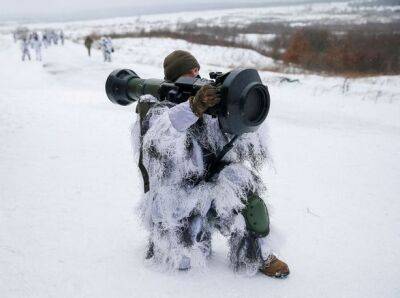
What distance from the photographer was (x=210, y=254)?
2.59 meters

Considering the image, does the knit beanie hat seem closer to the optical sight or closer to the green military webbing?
the optical sight

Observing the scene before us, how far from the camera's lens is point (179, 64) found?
2258 millimetres

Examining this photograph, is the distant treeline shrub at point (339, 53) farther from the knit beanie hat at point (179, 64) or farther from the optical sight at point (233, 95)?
the optical sight at point (233, 95)

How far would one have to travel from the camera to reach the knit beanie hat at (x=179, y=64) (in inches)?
88.8

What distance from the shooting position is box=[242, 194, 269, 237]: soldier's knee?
2.26m

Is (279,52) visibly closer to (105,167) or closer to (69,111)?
(69,111)

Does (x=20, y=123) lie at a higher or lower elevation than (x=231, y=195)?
lower

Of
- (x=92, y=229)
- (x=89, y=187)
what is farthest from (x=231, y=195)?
(x=89, y=187)

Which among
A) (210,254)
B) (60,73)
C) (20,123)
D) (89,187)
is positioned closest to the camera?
(210,254)

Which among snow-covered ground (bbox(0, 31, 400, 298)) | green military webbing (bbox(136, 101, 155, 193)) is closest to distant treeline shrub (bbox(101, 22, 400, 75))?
snow-covered ground (bbox(0, 31, 400, 298))

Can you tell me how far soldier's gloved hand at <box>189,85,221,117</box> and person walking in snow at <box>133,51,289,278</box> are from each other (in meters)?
0.21

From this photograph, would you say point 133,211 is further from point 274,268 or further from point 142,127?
point 274,268

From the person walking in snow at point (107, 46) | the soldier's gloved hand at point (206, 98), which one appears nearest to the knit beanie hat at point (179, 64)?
the soldier's gloved hand at point (206, 98)

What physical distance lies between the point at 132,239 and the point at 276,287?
1.03 metres
